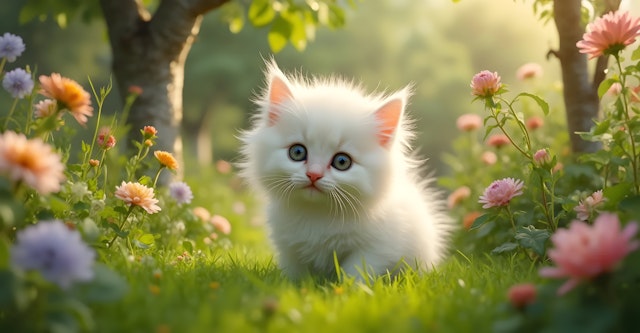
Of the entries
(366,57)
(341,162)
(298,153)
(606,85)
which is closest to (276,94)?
(298,153)

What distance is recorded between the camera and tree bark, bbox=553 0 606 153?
3.89 meters

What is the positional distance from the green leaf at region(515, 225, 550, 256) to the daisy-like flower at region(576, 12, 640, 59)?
36.0 inches

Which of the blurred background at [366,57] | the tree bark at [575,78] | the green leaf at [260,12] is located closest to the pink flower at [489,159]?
the tree bark at [575,78]

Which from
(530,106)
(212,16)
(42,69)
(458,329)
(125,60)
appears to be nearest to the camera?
(458,329)

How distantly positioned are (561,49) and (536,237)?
66.5 inches

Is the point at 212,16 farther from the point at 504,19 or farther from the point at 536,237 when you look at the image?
the point at 536,237

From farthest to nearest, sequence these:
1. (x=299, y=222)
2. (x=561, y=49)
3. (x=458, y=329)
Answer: (x=561, y=49) → (x=299, y=222) → (x=458, y=329)

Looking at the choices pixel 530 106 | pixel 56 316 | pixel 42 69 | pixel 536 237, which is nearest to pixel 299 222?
pixel 536 237

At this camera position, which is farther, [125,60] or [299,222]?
[125,60]

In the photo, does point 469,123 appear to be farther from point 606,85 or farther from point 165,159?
point 165,159

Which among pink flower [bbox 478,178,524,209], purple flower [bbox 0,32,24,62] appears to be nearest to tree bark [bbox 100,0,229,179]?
purple flower [bbox 0,32,24,62]

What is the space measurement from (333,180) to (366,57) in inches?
812

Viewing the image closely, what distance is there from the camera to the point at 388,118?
3.14 m

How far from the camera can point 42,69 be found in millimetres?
16516
